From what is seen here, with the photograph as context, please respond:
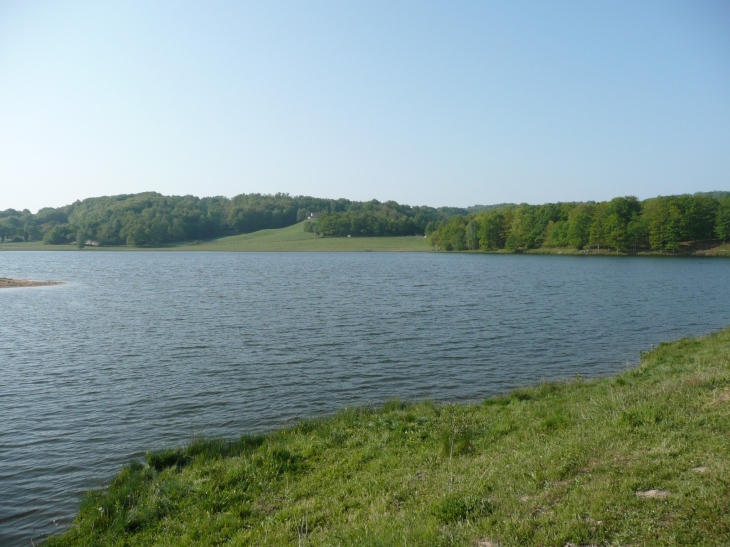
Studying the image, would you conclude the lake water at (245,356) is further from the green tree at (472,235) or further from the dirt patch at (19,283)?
the green tree at (472,235)

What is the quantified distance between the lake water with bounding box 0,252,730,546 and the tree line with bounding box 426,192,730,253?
220 feet

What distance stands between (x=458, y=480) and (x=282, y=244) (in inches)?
6122

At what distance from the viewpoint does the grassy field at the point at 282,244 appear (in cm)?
15300

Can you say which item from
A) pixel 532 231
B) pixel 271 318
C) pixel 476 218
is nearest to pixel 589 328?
pixel 271 318

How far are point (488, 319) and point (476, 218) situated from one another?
122597 millimetres

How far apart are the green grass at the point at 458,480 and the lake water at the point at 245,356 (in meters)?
2.13

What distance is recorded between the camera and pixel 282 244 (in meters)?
161

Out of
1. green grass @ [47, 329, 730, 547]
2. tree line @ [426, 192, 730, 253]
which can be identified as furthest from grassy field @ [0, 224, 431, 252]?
green grass @ [47, 329, 730, 547]

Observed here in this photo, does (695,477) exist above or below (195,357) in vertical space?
above

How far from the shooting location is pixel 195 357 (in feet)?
77.0

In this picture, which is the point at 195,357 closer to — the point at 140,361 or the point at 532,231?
the point at 140,361

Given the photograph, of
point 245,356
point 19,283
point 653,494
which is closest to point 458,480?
point 653,494

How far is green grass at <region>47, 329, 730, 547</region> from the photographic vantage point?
6.43 metres

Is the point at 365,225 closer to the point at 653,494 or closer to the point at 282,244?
the point at 282,244
